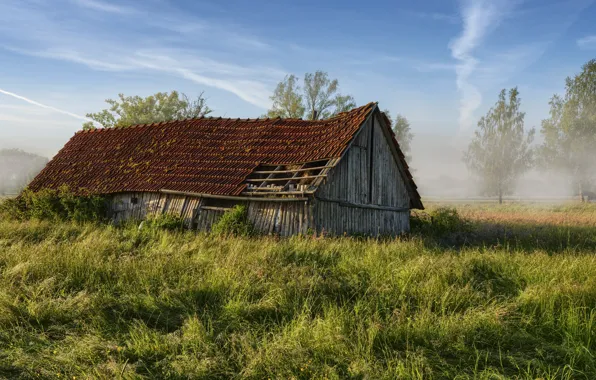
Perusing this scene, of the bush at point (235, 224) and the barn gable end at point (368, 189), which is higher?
the barn gable end at point (368, 189)

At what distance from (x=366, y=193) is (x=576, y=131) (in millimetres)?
40197

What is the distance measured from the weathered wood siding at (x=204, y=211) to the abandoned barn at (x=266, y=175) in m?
0.03

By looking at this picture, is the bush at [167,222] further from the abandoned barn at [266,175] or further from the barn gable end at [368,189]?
the barn gable end at [368,189]

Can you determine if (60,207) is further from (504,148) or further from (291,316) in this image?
(504,148)

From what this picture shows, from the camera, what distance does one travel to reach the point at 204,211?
591 inches

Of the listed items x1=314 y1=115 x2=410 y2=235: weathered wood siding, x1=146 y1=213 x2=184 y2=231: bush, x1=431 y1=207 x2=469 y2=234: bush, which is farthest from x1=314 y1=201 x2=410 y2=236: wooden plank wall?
x1=146 y1=213 x2=184 y2=231: bush

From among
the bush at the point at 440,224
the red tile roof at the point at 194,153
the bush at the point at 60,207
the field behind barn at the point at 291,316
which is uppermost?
the red tile roof at the point at 194,153

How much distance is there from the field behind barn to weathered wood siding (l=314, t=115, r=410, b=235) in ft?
15.8

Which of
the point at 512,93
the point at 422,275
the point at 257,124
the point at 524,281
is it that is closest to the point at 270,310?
the point at 422,275

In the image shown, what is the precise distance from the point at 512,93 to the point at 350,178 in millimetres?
40256

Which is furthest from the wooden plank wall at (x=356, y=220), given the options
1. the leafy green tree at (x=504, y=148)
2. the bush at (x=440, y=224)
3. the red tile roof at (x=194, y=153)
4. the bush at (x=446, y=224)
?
the leafy green tree at (x=504, y=148)

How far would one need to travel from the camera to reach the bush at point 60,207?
1712 centimetres

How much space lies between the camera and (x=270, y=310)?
5.95 m

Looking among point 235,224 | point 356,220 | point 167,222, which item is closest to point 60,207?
point 167,222
